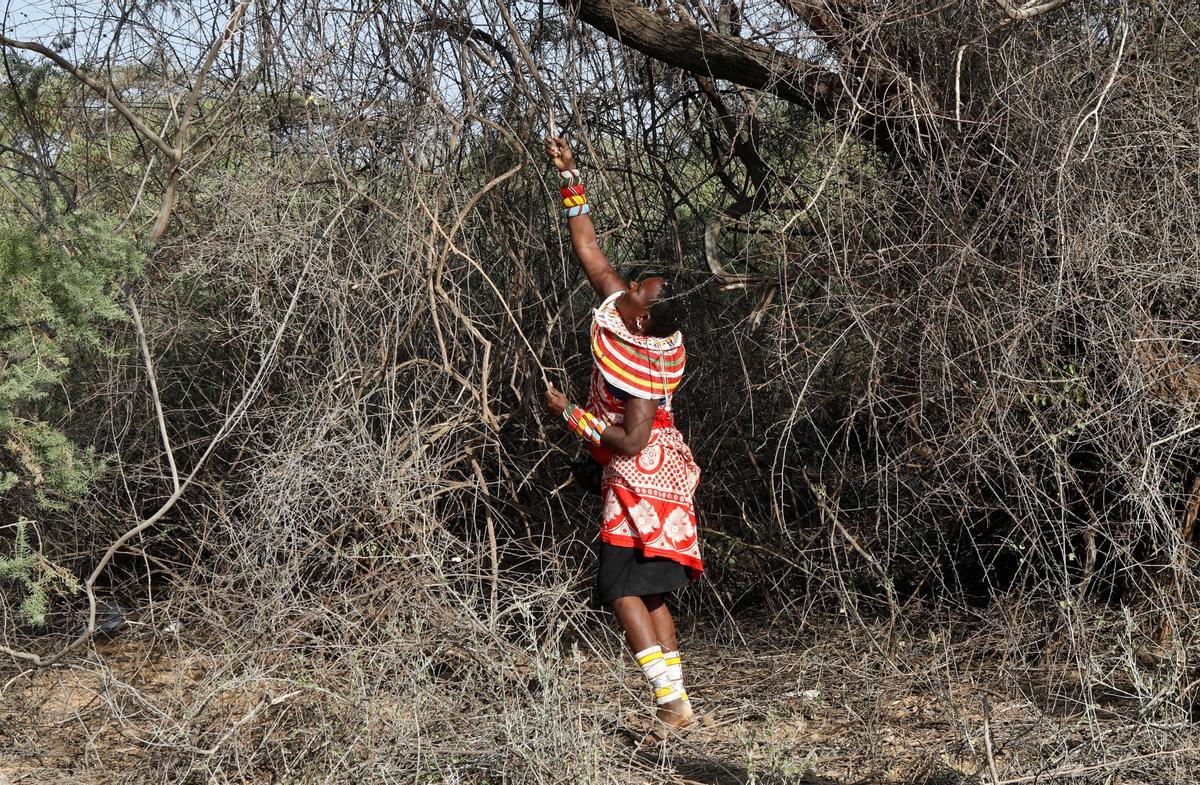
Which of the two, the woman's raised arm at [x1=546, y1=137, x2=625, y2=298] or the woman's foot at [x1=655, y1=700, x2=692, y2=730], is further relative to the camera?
the woman's raised arm at [x1=546, y1=137, x2=625, y2=298]

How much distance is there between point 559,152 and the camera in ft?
13.5

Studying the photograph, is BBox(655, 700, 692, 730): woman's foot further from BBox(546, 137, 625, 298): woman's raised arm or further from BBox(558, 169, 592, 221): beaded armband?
BBox(558, 169, 592, 221): beaded armband

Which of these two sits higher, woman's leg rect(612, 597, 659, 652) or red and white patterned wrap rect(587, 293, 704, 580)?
red and white patterned wrap rect(587, 293, 704, 580)

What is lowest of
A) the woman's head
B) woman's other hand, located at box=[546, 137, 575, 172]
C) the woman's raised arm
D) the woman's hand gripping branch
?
the woman's hand gripping branch

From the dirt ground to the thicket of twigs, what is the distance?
7 cm

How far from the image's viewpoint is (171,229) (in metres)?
4.70

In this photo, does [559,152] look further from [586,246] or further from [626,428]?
[626,428]

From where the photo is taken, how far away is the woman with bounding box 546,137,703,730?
3793mm

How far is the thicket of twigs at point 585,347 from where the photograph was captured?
3795mm

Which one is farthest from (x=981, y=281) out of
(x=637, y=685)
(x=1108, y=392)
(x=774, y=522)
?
(x=637, y=685)

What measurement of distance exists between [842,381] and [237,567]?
85.9 inches

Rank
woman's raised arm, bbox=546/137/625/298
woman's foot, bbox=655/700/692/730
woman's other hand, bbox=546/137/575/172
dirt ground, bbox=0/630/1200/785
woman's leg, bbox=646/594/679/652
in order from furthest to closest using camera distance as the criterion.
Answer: woman's other hand, bbox=546/137/575/172 → woman's raised arm, bbox=546/137/625/298 → woman's leg, bbox=646/594/679/652 → woman's foot, bbox=655/700/692/730 → dirt ground, bbox=0/630/1200/785

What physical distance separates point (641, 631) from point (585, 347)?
1379 mm

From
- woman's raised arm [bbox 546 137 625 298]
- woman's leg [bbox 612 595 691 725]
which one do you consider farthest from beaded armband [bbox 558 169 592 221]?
woman's leg [bbox 612 595 691 725]
